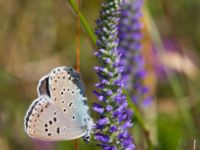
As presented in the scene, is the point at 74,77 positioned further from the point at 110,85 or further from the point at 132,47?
the point at 132,47

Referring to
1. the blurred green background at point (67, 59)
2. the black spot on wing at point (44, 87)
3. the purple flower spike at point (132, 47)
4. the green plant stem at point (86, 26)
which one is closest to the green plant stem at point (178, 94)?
the blurred green background at point (67, 59)

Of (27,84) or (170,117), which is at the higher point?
(27,84)

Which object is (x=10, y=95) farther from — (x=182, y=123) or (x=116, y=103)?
(x=116, y=103)

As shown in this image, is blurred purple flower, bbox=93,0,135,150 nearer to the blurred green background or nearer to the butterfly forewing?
the butterfly forewing

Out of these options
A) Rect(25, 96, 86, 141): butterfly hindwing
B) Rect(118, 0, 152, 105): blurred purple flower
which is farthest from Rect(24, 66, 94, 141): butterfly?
Rect(118, 0, 152, 105): blurred purple flower

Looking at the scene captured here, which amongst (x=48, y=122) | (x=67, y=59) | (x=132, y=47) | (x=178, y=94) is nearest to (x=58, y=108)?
(x=48, y=122)

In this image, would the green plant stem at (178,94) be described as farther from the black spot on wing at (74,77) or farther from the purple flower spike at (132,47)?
the black spot on wing at (74,77)

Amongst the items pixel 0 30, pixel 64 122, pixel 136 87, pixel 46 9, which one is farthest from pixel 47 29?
pixel 64 122
